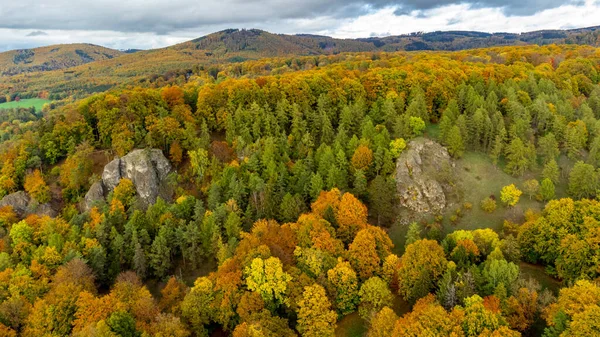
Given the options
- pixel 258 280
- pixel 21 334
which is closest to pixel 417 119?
pixel 258 280

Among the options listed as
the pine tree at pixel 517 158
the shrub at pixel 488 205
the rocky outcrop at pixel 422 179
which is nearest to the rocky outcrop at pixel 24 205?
the rocky outcrop at pixel 422 179

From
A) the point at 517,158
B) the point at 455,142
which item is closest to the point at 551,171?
the point at 517,158

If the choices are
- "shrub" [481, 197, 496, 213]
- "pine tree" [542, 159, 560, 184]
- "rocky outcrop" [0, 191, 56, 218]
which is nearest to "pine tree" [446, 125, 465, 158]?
"shrub" [481, 197, 496, 213]

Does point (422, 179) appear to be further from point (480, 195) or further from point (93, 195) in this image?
point (93, 195)

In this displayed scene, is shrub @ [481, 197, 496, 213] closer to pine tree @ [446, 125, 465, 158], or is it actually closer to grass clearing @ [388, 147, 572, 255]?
grass clearing @ [388, 147, 572, 255]

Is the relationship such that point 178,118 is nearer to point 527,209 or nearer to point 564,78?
point 527,209

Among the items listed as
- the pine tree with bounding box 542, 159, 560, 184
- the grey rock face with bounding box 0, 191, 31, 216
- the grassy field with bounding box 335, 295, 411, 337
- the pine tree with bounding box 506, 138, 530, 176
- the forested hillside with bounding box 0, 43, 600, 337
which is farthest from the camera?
the pine tree with bounding box 506, 138, 530, 176
